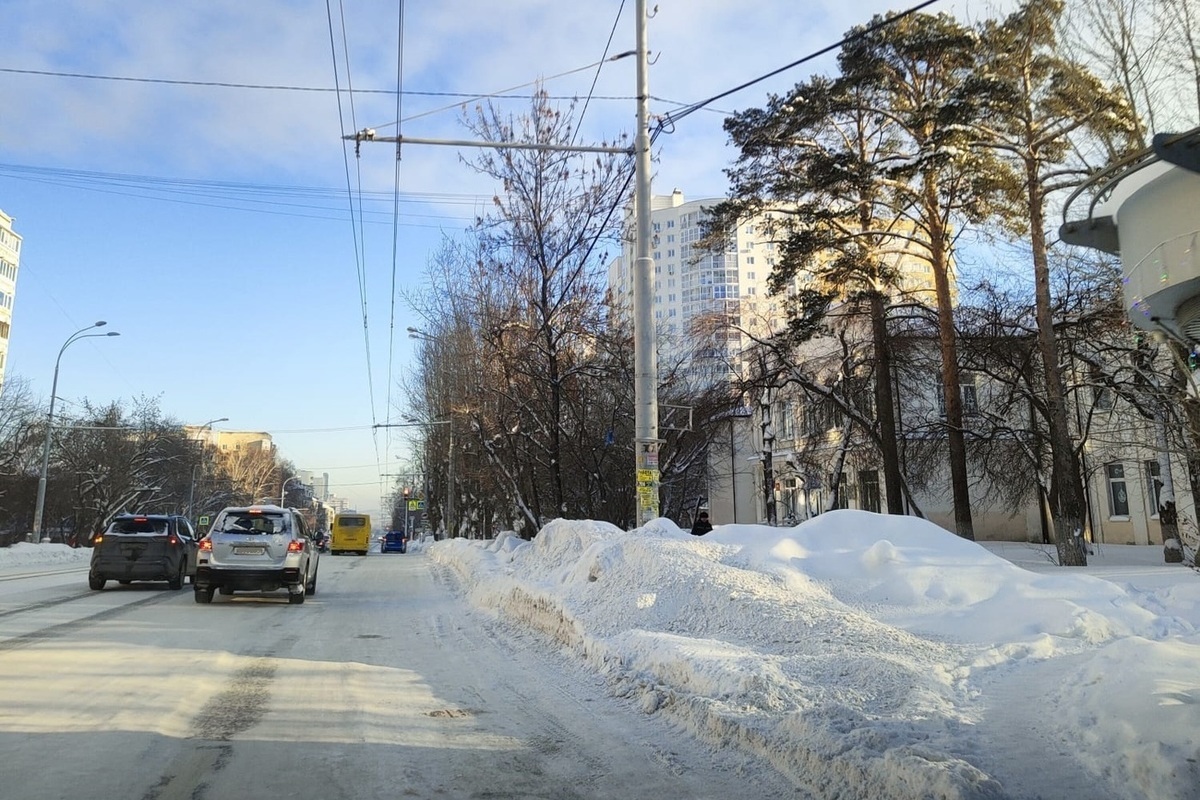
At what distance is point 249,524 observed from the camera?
14883 mm

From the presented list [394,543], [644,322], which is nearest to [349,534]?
[394,543]

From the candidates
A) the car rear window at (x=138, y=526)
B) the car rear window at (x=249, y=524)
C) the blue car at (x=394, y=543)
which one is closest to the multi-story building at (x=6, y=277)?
the blue car at (x=394, y=543)

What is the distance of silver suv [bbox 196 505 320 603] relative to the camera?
47.4ft

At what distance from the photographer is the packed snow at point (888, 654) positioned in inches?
182

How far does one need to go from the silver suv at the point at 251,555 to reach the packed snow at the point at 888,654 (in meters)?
3.73

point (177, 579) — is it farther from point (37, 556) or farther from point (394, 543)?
point (394, 543)

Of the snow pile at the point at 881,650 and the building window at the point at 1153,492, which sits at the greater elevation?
the building window at the point at 1153,492

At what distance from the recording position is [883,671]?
22.1ft

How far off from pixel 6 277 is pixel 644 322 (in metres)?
86.0

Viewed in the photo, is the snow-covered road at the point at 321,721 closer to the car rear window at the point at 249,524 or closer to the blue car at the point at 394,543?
the car rear window at the point at 249,524

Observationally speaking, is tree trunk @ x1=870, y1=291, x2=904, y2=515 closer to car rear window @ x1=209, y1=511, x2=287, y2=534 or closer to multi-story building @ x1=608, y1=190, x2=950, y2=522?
multi-story building @ x1=608, y1=190, x2=950, y2=522

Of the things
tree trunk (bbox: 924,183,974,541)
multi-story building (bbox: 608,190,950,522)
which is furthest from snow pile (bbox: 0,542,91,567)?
tree trunk (bbox: 924,183,974,541)

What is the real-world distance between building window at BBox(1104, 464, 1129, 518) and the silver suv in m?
35.0

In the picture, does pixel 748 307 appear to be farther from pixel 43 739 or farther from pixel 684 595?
pixel 43 739
